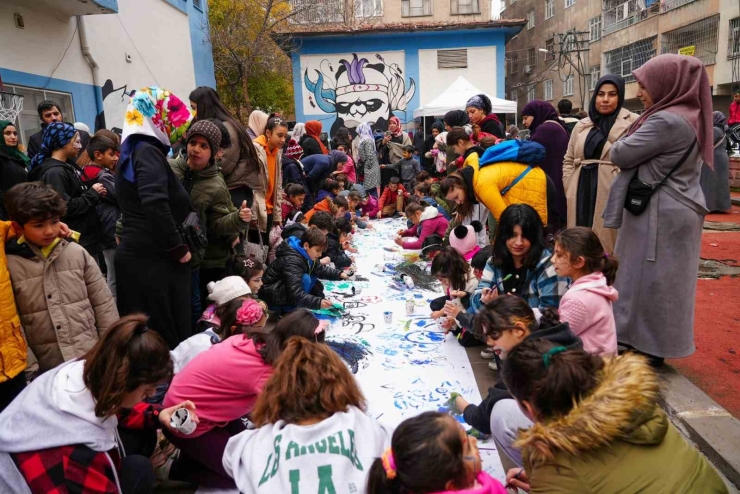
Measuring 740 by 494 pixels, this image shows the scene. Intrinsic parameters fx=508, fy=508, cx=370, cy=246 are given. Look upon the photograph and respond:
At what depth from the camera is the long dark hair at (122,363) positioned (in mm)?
1657

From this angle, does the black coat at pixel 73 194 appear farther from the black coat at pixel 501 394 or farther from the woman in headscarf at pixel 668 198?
the woman in headscarf at pixel 668 198

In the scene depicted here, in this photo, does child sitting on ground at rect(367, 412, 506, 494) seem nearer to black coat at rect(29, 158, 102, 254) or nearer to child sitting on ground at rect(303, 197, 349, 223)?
black coat at rect(29, 158, 102, 254)

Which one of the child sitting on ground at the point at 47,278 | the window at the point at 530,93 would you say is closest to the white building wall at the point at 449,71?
the window at the point at 530,93

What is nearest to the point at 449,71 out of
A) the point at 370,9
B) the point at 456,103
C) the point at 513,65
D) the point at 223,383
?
the point at 456,103

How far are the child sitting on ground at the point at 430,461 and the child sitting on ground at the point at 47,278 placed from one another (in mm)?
1556

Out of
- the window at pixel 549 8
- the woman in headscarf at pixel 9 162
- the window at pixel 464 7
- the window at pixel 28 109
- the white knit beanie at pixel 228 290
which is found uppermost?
the window at pixel 549 8

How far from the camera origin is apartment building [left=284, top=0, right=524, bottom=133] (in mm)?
17094

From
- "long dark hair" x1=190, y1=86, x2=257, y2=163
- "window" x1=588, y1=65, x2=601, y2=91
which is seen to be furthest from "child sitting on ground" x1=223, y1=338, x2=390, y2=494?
"window" x1=588, y1=65, x2=601, y2=91

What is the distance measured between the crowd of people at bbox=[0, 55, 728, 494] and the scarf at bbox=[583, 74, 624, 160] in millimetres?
14

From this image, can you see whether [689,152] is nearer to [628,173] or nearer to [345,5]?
[628,173]

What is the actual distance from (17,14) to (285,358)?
6.70 meters

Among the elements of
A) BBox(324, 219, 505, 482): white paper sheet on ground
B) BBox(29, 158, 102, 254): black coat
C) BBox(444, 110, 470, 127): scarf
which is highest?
BBox(444, 110, 470, 127): scarf

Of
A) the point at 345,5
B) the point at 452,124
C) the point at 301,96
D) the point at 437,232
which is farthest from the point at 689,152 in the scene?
the point at 345,5

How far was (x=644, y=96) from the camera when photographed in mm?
2990
